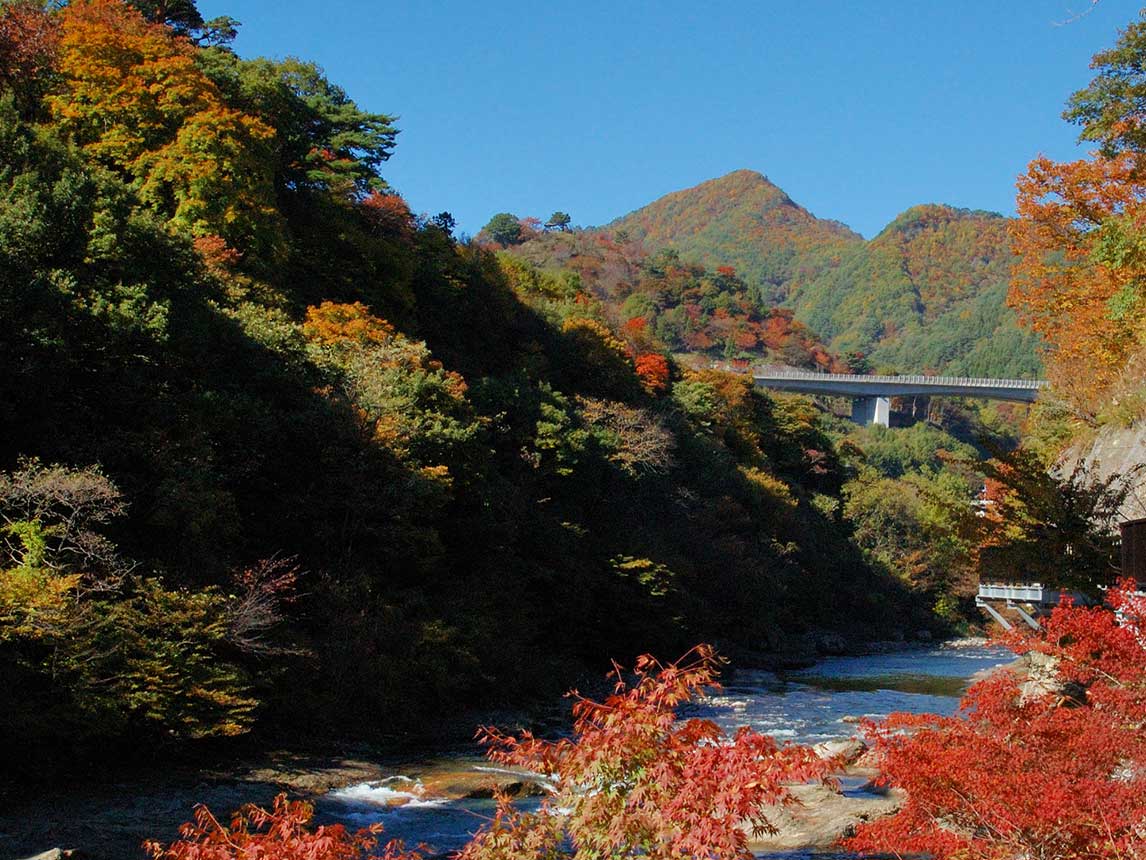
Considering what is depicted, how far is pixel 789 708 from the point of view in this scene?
96.3 ft

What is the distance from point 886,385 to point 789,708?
8490 cm

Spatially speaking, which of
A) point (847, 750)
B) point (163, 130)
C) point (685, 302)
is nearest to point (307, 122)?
point (163, 130)

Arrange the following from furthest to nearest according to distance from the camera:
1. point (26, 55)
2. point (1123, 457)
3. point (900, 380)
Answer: point (900, 380)
point (26, 55)
point (1123, 457)

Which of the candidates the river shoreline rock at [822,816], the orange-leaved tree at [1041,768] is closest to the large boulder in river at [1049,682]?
the river shoreline rock at [822,816]

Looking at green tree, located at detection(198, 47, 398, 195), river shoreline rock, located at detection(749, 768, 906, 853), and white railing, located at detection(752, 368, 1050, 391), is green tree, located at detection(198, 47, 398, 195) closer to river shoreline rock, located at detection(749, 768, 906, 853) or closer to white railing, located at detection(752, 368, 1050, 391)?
river shoreline rock, located at detection(749, 768, 906, 853)

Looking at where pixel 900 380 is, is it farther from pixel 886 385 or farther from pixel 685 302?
pixel 685 302

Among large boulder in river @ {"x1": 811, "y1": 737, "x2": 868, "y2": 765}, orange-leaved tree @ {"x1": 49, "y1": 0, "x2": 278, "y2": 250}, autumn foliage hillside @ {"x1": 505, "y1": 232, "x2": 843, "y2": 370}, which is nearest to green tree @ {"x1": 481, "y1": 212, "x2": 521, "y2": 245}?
autumn foliage hillside @ {"x1": 505, "y1": 232, "x2": 843, "y2": 370}

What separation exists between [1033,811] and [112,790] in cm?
1321

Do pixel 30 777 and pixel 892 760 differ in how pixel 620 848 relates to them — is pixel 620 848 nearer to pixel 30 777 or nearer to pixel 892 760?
pixel 892 760

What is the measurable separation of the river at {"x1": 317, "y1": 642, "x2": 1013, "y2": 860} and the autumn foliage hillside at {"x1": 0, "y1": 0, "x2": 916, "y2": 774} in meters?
2.69

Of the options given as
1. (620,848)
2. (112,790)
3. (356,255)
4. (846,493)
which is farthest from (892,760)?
(846,493)

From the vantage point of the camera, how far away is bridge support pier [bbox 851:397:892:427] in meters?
116

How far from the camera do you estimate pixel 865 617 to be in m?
59.8

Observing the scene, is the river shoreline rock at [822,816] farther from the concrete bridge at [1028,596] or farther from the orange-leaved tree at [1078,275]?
the orange-leaved tree at [1078,275]
